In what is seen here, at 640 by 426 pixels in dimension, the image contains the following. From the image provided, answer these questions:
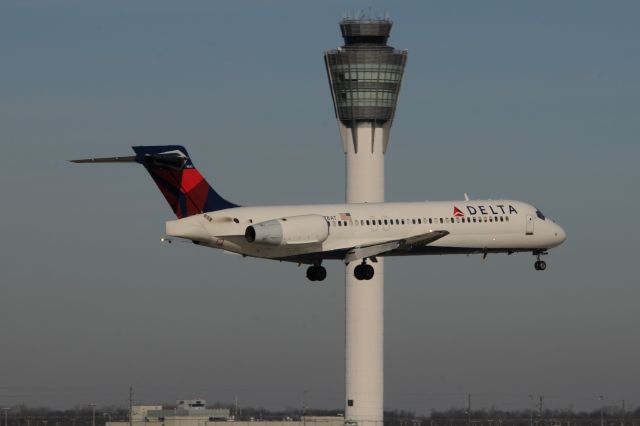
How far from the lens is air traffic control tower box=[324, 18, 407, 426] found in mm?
127438

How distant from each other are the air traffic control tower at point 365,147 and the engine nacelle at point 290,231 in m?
47.9

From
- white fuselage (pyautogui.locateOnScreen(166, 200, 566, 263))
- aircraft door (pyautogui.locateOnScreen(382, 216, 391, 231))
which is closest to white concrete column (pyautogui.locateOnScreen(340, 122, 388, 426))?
white fuselage (pyautogui.locateOnScreen(166, 200, 566, 263))

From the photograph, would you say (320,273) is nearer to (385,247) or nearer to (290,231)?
(385,247)

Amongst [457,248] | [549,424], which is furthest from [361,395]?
[457,248]

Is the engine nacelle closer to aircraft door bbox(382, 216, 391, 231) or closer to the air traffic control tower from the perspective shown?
aircraft door bbox(382, 216, 391, 231)

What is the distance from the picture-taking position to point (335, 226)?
256 feet

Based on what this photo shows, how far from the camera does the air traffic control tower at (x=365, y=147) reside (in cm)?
12744

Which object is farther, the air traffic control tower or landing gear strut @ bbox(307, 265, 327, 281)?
the air traffic control tower

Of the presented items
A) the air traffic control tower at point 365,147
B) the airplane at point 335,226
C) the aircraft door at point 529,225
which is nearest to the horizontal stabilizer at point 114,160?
the airplane at point 335,226

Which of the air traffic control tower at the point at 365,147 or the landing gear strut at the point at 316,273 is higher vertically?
the air traffic control tower at the point at 365,147

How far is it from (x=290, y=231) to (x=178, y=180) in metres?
5.71

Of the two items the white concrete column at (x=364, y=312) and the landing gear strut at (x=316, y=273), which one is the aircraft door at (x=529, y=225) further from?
the white concrete column at (x=364, y=312)

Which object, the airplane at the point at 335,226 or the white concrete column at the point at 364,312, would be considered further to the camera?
the white concrete column at the point at 364,312

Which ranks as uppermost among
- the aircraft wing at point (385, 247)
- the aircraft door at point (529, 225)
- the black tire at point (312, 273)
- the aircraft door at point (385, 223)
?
the aircraft door at point (529, 225)
